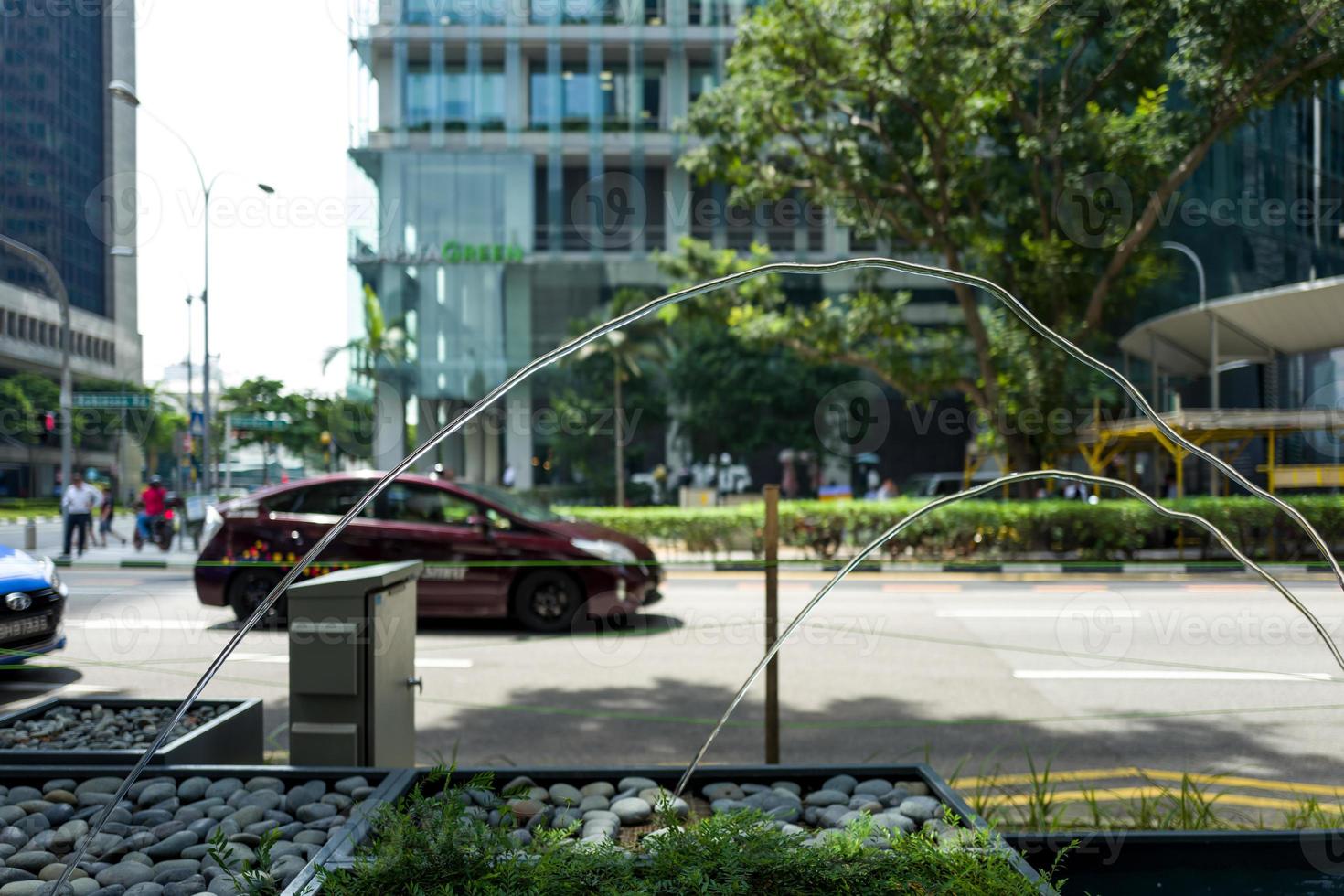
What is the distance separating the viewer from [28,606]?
6.04 metres

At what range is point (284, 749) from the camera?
493 centimetres

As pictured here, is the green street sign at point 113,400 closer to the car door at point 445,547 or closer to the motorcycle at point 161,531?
the motorcycle at point 161,531

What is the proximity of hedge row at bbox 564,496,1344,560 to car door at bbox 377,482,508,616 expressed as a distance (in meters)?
8.05

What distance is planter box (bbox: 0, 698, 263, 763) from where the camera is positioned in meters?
3.08

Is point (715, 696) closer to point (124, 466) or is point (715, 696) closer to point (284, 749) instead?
point (284, 749)

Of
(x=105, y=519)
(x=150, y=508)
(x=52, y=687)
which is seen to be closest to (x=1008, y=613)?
(x=52, y=687)

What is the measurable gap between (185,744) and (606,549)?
549 centimetres

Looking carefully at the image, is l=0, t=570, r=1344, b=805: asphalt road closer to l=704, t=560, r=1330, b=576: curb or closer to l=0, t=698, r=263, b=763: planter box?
l=0, t=698, r=263, b=763: planter box

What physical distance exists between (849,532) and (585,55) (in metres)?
22.8
